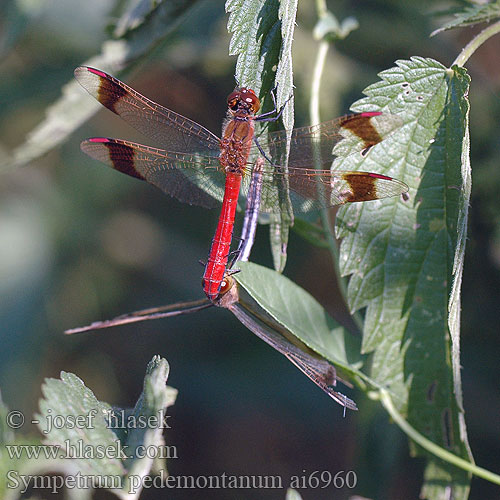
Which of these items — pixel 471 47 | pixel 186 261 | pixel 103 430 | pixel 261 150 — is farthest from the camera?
pixel 186 261

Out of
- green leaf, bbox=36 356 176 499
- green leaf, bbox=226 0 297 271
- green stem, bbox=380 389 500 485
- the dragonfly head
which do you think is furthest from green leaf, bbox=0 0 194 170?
green stem, bbox=380 389 500 485

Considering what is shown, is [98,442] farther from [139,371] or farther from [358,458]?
[139,371]

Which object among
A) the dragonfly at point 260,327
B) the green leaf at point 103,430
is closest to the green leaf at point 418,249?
the dragonfly at point 260,327

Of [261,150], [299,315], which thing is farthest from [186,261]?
[299,315]

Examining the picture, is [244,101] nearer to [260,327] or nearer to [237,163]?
[237,163]

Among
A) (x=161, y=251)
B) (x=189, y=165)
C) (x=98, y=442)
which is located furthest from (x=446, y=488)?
(x=161, y=251)

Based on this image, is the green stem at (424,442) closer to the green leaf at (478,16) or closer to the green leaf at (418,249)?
the green leaf at (418,249)
